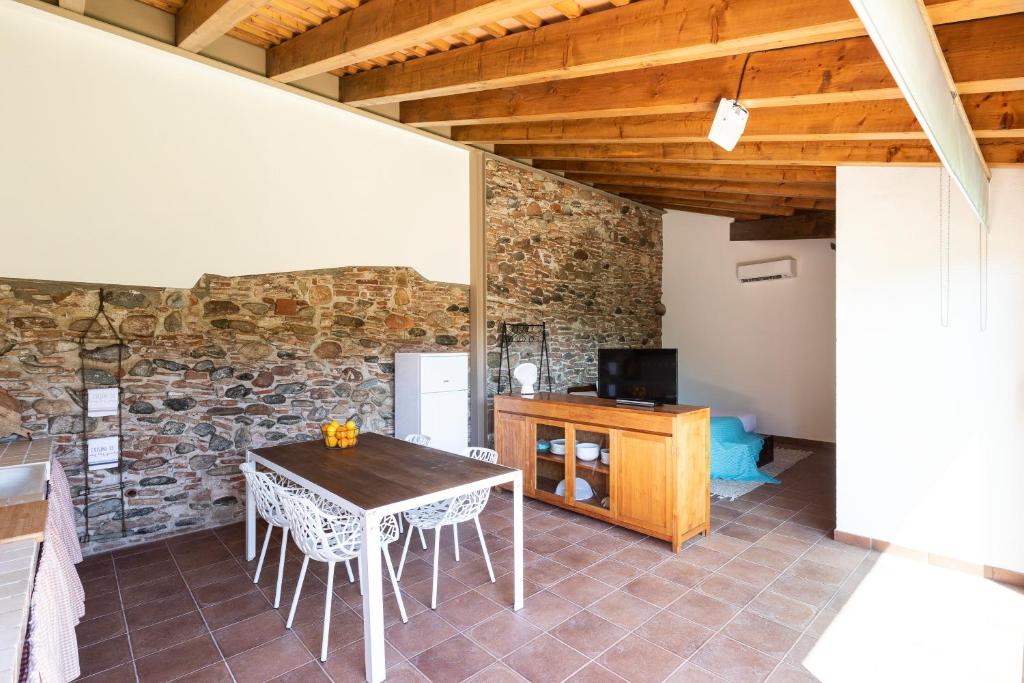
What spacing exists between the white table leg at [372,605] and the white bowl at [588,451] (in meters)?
2.42

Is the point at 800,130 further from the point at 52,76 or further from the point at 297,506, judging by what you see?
the point at 52,76

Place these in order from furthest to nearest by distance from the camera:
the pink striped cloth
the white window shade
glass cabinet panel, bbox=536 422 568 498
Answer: glass cabinet panel, bbox=536 422 568 498 < the pink striped cloth < the white window shade

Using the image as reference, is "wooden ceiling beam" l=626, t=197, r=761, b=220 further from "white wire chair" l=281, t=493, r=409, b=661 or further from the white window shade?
"white wire chair" l=281, t=493, r=409, b=661

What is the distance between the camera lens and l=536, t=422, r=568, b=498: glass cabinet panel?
4.74m

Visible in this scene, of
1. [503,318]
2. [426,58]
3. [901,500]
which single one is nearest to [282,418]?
[503,318]

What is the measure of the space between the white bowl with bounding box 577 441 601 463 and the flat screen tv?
479mm

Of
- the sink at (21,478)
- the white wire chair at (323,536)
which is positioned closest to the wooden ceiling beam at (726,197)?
the white wire chair at (323,536)

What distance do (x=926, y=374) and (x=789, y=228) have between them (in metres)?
3.85

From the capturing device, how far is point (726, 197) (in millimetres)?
6609

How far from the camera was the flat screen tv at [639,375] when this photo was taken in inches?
171

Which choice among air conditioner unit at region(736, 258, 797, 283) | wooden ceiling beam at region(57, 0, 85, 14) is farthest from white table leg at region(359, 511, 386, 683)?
air conditioner unit at region(736, 258, 797, 283)

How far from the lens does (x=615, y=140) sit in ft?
14.2

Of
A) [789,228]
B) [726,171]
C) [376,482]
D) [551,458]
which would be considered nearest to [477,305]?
[551,458]

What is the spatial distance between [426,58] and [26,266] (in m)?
3.12
